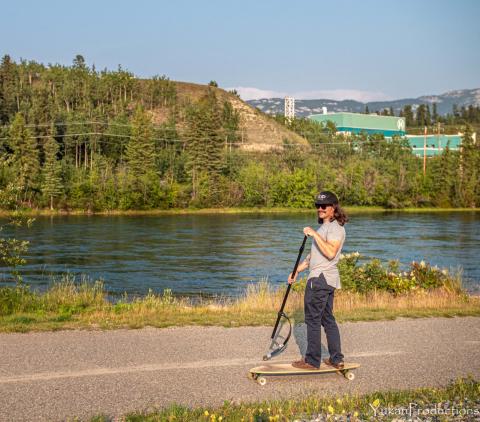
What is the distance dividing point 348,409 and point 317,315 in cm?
173

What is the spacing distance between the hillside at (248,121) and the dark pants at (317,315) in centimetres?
12314

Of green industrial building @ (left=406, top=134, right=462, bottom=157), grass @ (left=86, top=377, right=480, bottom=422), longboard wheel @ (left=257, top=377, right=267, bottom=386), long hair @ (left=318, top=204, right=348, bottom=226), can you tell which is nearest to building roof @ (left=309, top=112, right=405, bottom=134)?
green industrial building @ (left=406, top=134, right=462, bottom=157)

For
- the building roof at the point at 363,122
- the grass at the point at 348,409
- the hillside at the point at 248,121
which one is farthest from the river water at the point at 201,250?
the building roof at the point at 363,122

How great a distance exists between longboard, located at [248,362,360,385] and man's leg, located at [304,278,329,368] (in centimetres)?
16

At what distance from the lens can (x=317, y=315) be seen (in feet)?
30.2

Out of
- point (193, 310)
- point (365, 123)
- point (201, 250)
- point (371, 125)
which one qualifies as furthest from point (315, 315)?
point (371, 125)

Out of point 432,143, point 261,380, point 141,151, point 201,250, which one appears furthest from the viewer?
point 432,143

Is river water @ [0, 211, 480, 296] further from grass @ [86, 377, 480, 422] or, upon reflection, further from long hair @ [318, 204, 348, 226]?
grass @ [86, 377, 480, 422]

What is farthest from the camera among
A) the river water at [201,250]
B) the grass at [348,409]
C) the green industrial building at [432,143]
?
the green industrial building at [432,143]

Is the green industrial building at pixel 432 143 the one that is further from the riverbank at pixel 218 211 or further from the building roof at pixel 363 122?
the riverbank at pixel 218 211

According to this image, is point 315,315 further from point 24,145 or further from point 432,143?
point 432,143

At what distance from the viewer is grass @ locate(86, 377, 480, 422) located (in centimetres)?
728

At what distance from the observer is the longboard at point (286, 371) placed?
8.84 m

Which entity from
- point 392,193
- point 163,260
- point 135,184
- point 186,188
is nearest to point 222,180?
point 186,188
